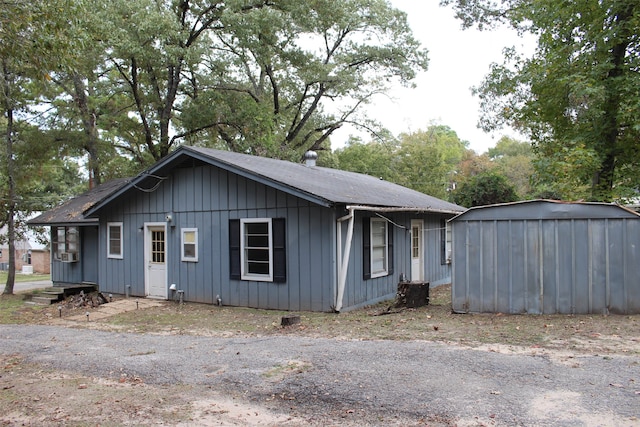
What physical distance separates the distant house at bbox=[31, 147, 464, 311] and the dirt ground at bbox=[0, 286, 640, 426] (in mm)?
601

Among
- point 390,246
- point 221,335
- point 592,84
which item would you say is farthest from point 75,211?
point 592,84

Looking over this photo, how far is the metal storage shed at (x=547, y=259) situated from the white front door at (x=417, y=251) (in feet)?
16.3

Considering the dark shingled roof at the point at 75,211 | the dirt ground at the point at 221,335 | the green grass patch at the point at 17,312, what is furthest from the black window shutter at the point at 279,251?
the dark shingled roof at the point at 75,211

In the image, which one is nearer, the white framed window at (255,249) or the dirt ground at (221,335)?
the dirt ground at (221,335)

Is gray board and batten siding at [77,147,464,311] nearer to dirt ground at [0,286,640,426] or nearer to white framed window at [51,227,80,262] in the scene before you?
dirt ground at [0,286,640,426]

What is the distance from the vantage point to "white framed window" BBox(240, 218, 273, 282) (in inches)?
432

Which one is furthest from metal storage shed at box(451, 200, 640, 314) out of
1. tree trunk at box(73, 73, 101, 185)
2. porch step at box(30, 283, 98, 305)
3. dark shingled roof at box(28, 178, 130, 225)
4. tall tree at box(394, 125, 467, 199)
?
tall tree at box(394, 125, 467, 199)

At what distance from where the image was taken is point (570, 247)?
336 inches

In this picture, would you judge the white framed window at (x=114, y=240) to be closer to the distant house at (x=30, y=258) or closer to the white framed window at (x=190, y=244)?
the white framed window at (x=190, y=244)

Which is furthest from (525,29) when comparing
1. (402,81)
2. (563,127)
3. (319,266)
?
(319,266)

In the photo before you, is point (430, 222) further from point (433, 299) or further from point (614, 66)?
point (614, 66)

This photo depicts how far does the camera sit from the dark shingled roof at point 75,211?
15446 millimetres

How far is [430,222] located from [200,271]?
24.4 ft

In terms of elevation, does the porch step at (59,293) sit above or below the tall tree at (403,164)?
below
